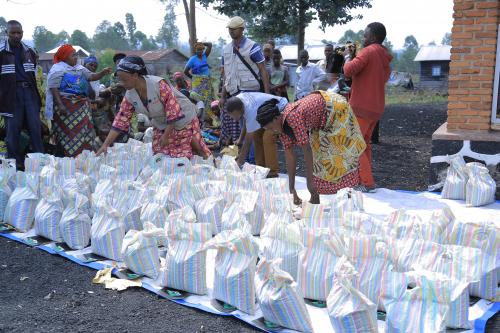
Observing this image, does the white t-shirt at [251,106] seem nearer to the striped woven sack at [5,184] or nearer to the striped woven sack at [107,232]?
the striped woven sack at [107,232]

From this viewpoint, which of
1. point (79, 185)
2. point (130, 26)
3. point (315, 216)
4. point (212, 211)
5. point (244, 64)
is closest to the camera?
point (315, 216)

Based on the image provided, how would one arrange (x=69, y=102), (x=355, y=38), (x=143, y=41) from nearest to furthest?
(x=69, y=102), (x=355, y=38), (x=143, y=41)

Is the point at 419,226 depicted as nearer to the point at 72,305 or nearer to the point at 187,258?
the point at 187,258

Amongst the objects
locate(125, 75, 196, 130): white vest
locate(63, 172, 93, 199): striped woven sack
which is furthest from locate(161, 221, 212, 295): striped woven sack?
locate(125, 75, 196, 130): white vest

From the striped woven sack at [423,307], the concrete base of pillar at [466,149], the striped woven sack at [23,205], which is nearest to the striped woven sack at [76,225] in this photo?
the striped woven sack at [23,205]

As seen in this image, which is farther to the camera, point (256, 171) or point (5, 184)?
point (256, 171)

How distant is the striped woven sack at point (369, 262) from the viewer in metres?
2.78

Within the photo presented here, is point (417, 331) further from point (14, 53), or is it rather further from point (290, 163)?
point (14, 53)

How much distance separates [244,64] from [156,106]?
1530 mm

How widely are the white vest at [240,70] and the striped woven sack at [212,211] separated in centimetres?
226

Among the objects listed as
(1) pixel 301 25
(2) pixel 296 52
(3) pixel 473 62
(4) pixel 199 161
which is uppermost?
(1) pixel 301 25

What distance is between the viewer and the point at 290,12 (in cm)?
1498

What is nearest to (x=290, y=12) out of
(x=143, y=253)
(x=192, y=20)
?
(x=192, y=20)

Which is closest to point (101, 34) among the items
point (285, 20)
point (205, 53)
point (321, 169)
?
point (285, 20)
